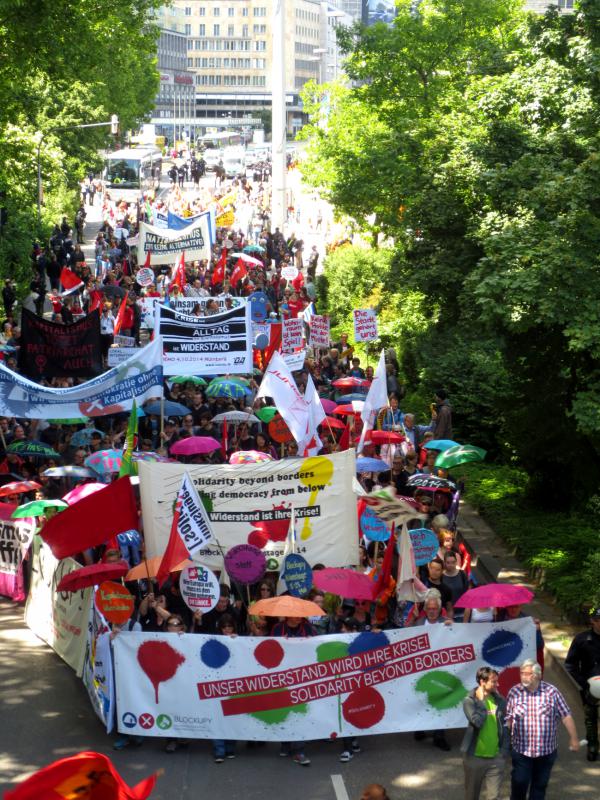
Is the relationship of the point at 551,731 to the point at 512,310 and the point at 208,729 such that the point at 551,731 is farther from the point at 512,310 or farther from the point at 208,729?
the point at 512,310

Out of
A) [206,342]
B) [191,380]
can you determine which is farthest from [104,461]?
[191,380]

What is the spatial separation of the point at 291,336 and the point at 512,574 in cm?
589

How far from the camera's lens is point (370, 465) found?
1589 cm

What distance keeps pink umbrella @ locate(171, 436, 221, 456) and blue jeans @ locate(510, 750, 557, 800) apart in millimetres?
7695

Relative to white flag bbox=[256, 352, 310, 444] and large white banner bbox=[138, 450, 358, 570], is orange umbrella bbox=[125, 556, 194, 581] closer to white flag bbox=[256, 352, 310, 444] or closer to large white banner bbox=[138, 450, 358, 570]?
large white banner bbox=[138, 450, 358, 570]

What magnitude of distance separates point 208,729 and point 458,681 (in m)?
2.13

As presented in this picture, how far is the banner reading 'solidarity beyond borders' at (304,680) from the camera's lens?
36.2 ft

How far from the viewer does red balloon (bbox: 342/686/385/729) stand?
11.1 m

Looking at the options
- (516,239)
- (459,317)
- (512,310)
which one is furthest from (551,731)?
(459,317)

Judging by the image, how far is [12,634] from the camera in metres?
14.0

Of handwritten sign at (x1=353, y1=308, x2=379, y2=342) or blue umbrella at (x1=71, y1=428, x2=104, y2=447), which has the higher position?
handwritten sign at (x1=353, y1=308, x2=379, y2=342)

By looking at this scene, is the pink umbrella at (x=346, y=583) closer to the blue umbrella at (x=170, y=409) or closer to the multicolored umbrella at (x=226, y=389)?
the blue umbrella at (x=170, y=409)

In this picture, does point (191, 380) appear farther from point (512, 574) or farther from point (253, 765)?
point (253, 765)

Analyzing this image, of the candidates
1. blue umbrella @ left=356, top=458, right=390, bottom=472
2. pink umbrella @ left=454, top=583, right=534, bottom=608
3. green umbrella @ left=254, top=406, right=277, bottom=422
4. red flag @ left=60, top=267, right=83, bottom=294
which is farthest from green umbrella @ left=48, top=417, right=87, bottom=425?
red flag @ left=60, top=267, right=83, bottom=294
